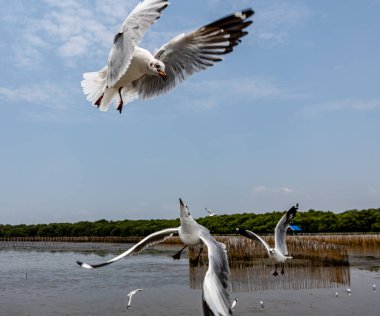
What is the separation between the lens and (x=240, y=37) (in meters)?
3.87

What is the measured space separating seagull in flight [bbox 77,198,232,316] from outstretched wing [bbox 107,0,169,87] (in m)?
1.18

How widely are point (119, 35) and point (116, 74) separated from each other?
0.28 metres

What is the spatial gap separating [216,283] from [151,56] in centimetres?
176

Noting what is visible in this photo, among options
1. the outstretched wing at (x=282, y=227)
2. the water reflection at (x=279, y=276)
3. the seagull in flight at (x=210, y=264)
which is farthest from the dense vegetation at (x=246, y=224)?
the seagull in flight at (x=210, y=264)

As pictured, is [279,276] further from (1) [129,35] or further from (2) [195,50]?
(1) [129,35]

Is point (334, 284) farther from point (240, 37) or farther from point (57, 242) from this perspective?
point (57, 242)

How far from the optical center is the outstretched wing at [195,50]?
387 cm

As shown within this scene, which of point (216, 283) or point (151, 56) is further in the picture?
point (151, 56)

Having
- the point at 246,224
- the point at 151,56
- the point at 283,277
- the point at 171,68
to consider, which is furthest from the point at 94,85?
the point at 246,224

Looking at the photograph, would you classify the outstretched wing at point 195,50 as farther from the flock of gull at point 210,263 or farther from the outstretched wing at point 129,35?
the flock of gull at point 210,263

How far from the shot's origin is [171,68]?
4605 millimetres

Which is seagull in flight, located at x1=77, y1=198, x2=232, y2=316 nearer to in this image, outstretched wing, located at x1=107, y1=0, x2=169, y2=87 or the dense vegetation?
outstretched wing, located at x1=107, y1=0, x2=169, y2=87

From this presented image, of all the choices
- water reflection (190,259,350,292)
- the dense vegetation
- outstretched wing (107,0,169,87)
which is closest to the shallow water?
water reflection (190,259,350,292)

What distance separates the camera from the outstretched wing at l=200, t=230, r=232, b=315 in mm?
3236
